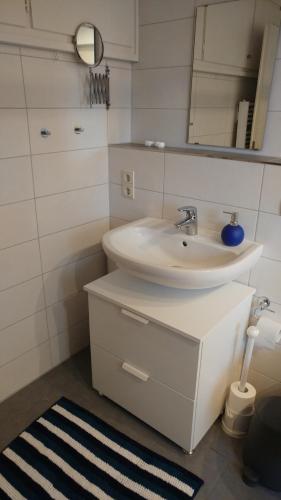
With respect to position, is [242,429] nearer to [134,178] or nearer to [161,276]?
[161,276]

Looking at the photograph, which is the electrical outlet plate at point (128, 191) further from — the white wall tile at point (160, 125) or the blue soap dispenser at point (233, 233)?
the blue soap dispenser at point (233, 233)

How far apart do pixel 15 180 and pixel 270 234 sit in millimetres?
1088

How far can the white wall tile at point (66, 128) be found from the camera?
1526mm

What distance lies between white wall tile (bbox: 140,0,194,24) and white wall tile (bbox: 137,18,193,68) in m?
0.02

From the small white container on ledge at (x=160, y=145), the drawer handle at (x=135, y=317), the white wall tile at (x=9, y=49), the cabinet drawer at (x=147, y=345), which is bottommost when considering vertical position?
the cabinet drawer at (x=147, y=345)

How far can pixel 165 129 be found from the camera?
180cm

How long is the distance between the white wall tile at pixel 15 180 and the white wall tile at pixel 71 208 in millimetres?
90

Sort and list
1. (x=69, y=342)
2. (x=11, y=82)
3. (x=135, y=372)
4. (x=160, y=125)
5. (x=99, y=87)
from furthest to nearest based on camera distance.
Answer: (x=69, y=342)
(x=160, y=125)
(x=99, y=87)
(x=135, y=372)
(x=11, y=82)

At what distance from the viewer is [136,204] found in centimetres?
186

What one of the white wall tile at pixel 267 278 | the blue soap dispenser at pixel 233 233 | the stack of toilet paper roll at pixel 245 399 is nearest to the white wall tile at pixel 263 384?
the stack of toilet paper roll at pixel 245 399

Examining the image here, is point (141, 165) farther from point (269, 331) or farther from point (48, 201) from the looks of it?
point (269, 331)

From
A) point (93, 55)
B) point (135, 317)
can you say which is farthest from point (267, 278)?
point (93, 55)

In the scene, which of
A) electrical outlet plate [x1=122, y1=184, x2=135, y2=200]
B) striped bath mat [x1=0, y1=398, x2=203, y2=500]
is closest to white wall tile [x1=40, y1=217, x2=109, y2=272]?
electrical outlet plate [x1=122, y1=184, x2=135, y2=200]

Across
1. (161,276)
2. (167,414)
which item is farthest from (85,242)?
(167,414)
